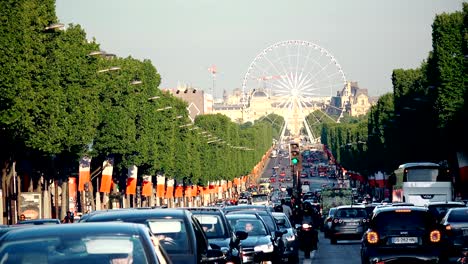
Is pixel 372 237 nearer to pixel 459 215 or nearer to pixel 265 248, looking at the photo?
pixel 265 248

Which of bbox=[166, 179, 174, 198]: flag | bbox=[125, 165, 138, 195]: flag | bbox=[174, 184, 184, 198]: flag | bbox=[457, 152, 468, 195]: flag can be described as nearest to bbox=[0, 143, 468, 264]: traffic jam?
bbox=[457, 152, 468, 195]: flag

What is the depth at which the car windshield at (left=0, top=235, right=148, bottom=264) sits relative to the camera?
12836 millimetres

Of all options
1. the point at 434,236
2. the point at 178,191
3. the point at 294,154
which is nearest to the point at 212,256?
the point at 434,236

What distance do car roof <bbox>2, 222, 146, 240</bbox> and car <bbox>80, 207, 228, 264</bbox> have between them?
5.68 metres

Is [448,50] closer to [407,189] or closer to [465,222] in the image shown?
[407,189]

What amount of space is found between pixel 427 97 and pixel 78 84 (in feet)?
177

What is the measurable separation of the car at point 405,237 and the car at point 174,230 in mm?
12839

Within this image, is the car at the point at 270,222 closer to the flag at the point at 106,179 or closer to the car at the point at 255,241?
the car at the point at 255,241

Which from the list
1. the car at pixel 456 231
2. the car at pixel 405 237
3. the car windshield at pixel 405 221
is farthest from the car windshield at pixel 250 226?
the car at pixel 456 231

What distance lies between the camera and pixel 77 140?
247 feet

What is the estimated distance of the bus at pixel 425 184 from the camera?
84562mm

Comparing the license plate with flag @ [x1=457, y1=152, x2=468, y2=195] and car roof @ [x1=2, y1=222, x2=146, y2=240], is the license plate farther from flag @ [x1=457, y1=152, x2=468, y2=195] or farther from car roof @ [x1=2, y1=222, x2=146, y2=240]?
flag @ [x1=457, y1=152, x2=468, y2=195]

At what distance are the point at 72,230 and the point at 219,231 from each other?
13071 mm

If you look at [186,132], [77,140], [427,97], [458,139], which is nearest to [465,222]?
[77,140]
